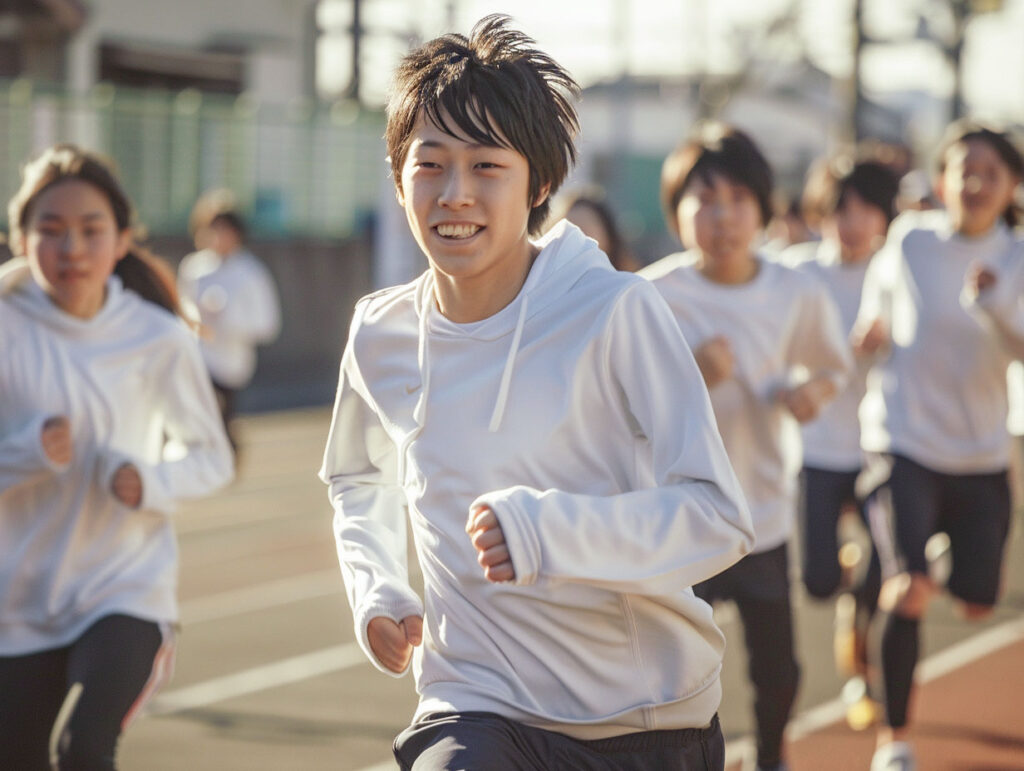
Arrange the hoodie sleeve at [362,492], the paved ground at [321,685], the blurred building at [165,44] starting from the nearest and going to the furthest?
the hoodie sleeve at [362,492]
the paved ground at [321,685]
the blurred building at [165,44]

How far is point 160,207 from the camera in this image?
20281 mm

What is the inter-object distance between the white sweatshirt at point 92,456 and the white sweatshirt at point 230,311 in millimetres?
8410

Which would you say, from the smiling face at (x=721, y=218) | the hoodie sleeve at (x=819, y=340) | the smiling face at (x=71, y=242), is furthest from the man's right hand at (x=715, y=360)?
the smiling face at (x=71, y=242)

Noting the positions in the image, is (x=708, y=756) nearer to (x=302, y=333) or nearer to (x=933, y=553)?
(x=933, y=553)

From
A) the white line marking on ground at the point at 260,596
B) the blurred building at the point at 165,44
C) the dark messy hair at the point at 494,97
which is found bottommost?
the white line marking on ground at the point at 260,596

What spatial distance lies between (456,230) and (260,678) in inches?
186

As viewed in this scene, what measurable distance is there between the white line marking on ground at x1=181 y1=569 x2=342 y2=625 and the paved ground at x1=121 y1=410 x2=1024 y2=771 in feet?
0.03

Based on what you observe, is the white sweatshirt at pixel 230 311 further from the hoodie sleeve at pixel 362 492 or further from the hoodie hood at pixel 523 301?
the hoodie hood at pixel 523 301

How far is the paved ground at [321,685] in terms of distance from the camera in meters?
6.38

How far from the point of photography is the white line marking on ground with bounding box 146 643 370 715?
22.9 feet

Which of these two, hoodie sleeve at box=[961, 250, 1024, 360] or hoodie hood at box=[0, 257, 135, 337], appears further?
hoodie sleeve at box=[961, 250, 1024, 360]

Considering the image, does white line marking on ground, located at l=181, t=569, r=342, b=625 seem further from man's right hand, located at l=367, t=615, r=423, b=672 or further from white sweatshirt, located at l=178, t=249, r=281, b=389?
man's right hand, located at l=367, t=615, r=423, b=672

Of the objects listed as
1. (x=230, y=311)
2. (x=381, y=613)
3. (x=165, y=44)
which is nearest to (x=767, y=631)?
(x=381, y=613)

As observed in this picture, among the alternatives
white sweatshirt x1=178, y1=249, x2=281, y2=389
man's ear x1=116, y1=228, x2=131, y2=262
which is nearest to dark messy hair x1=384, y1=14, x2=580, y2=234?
man's ear x1=116, y1=228, x2=131, y2=262
